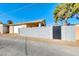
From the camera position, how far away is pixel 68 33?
30.4 feet

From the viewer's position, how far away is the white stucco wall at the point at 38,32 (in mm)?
8148

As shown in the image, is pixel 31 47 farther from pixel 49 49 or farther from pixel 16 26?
pixel 16 26

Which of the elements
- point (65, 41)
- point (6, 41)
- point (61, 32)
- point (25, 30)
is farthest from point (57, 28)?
point (6, 41)

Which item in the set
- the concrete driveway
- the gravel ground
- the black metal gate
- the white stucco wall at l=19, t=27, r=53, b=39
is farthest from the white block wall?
the gravel ground

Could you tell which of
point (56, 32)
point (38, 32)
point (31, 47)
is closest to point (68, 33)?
point (56, 32)

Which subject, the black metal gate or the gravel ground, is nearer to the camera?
the gravel ground

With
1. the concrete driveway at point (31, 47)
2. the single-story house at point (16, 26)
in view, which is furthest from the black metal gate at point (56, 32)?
the single-story house at point (16, 26)

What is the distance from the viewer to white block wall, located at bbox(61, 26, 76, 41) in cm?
900

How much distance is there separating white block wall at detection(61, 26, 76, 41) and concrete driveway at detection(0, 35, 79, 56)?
1.04 m

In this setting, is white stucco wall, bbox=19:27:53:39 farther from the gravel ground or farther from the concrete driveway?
the gravel ground

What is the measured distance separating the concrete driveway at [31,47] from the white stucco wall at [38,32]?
10.9 inches

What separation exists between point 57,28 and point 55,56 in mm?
2472

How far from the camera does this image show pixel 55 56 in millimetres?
7016

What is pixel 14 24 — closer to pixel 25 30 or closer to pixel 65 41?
pixel 25 30
